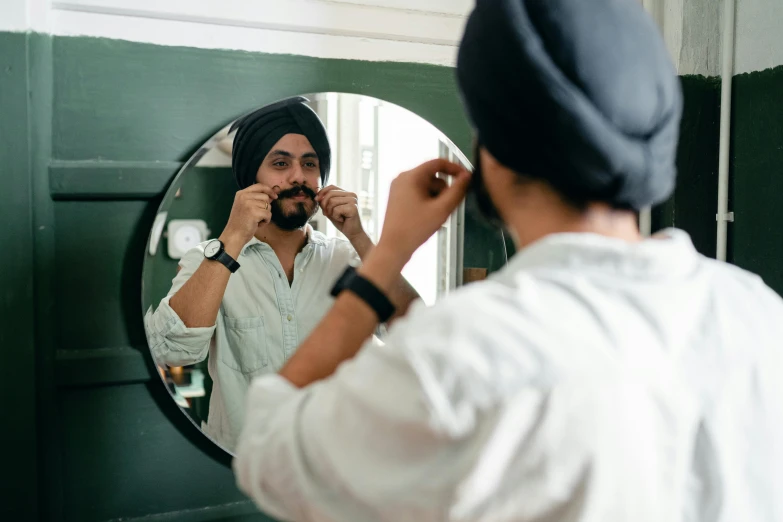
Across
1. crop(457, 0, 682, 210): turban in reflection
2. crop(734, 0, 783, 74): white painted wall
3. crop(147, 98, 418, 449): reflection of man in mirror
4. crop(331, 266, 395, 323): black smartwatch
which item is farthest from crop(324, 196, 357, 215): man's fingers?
crop(734, 0, 783, 74): white painted wall

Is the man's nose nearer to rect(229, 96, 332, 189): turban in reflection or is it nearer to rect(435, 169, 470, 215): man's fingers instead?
rect(229, 96, 332, 189): turban in reflection

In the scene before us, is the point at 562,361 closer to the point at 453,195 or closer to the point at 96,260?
the point at 453,195

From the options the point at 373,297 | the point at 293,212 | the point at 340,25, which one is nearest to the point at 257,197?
the point at 293,212

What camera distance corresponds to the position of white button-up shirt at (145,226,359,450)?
111 centimetres

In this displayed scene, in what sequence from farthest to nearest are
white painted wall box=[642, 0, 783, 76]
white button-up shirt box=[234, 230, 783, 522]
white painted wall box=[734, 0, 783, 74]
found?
1. white painted wall box=[642, 0, 783, 76]
2. white painted wall box=[734, 0, 783, 74]
3. white button-up shirt box=[234, 230, 783, 522]

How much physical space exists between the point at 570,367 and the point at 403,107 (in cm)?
82

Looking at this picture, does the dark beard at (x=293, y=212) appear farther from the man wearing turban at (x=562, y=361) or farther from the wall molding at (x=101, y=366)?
the man wearing turban at (x=562, y=361)

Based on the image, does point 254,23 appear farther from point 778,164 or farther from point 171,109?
point 778,164

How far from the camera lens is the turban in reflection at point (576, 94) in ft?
1.91

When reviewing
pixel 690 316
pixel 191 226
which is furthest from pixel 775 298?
pixel 191 226

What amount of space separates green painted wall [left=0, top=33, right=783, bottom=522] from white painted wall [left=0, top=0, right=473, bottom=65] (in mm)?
22

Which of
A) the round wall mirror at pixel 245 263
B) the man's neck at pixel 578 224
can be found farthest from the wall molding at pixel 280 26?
the man's neck at pixel 578 224

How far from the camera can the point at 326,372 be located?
71 centimetres

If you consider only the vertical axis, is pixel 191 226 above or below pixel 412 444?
above
